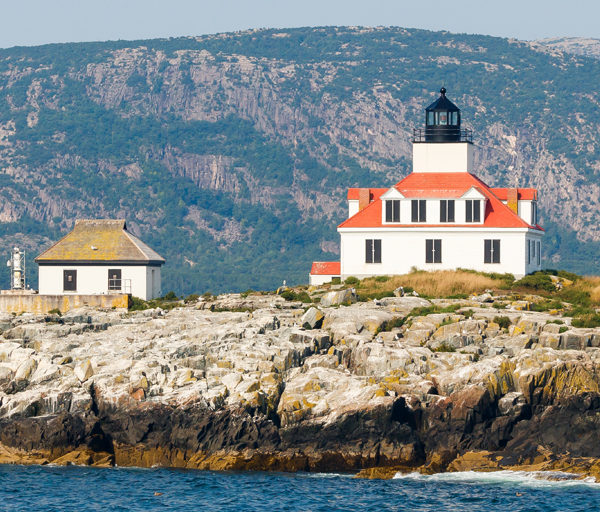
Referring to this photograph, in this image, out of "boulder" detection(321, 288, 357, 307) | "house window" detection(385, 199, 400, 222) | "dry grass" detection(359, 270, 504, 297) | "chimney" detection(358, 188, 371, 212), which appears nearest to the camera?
"boulder" detection(321, 288, 357, 307)

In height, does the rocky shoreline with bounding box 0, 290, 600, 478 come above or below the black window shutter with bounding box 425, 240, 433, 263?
below

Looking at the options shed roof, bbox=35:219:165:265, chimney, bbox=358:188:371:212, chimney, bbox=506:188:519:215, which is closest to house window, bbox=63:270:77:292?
shed roof, bbox=35:219:165:265

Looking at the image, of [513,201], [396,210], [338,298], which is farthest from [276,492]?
[513,201]

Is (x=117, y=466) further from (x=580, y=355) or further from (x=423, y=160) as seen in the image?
(x=423, y=160)

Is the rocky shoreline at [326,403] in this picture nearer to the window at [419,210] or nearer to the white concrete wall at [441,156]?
the window at [419,210]

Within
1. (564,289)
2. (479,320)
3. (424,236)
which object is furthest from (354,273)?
(479,320)

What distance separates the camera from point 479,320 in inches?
2100

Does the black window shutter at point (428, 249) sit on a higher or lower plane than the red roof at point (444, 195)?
lower

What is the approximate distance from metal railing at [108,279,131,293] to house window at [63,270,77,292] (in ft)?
5.98

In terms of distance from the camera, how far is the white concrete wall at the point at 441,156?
2847 inches

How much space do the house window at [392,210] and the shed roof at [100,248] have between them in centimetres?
1214

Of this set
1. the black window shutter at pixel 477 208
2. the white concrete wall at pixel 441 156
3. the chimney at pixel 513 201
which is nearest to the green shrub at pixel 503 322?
the black window shutter at pixel 477 208

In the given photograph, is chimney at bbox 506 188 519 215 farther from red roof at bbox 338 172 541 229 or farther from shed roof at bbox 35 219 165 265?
shed roof at bbox 35 219 165 265

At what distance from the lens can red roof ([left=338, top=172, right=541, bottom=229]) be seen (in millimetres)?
68375
